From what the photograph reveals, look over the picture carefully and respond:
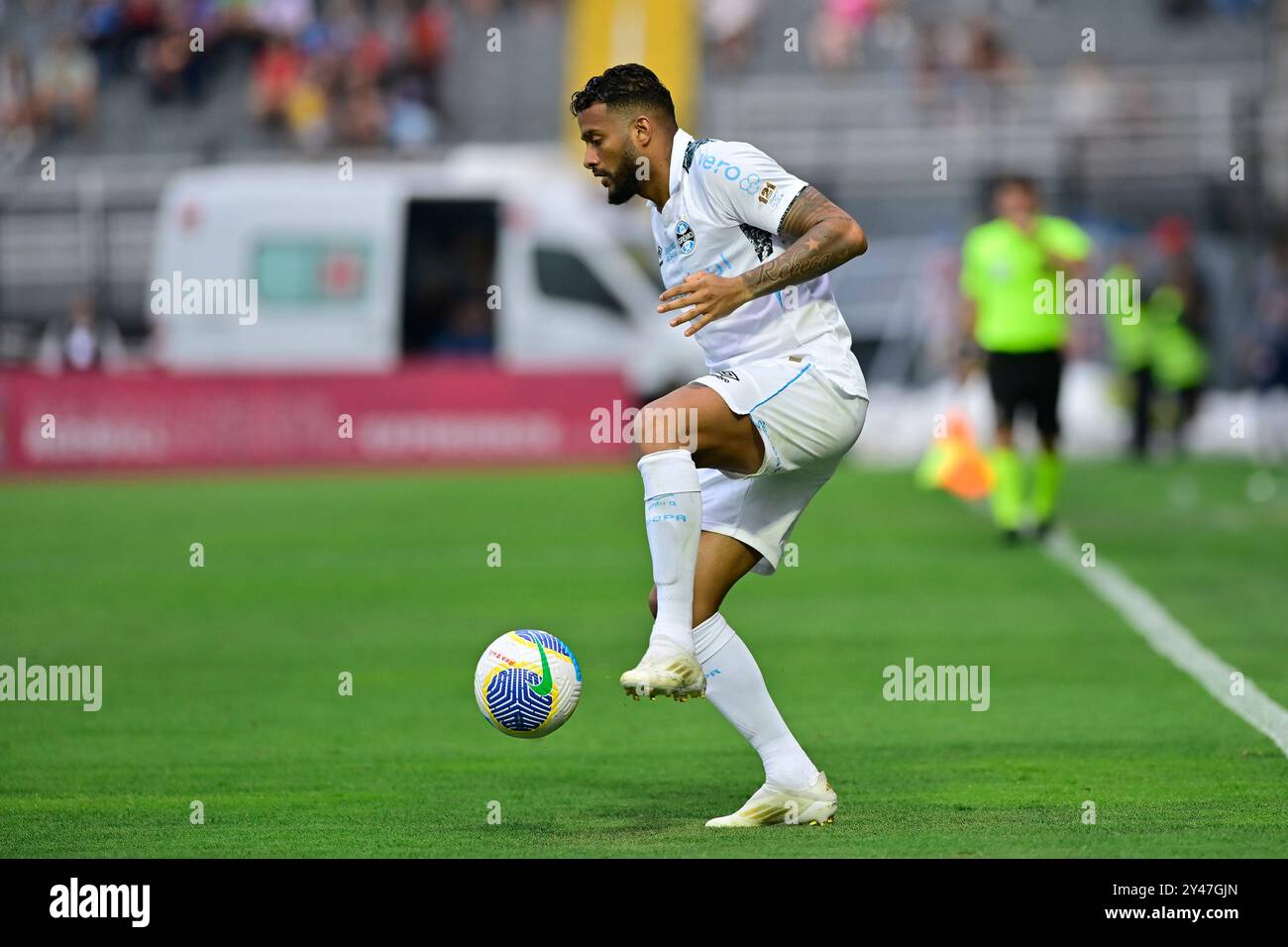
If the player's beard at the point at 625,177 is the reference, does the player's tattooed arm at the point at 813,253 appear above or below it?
below

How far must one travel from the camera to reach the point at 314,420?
23359mm

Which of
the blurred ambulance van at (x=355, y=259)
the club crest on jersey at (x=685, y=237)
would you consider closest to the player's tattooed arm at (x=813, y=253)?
the club crest on jersey at (x=685, y=237)

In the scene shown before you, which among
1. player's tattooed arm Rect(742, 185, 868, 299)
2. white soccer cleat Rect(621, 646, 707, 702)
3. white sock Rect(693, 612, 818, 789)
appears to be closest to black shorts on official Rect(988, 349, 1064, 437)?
white sock Rect(693, 612, 818, 789)

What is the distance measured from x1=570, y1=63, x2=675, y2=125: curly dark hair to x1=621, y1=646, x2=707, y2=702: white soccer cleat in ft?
5.35

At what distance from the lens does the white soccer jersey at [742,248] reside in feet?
20.3

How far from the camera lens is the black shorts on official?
15297mm

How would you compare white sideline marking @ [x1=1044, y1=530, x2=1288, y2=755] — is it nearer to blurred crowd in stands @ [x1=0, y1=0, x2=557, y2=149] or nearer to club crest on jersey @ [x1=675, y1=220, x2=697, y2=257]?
club crest on jersey @ [x1=675, y1=220, x2=697, y2=257]

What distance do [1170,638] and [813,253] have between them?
5.14 metres

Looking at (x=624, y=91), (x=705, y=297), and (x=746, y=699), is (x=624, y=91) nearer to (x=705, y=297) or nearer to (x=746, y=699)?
(x=705, y=297)
